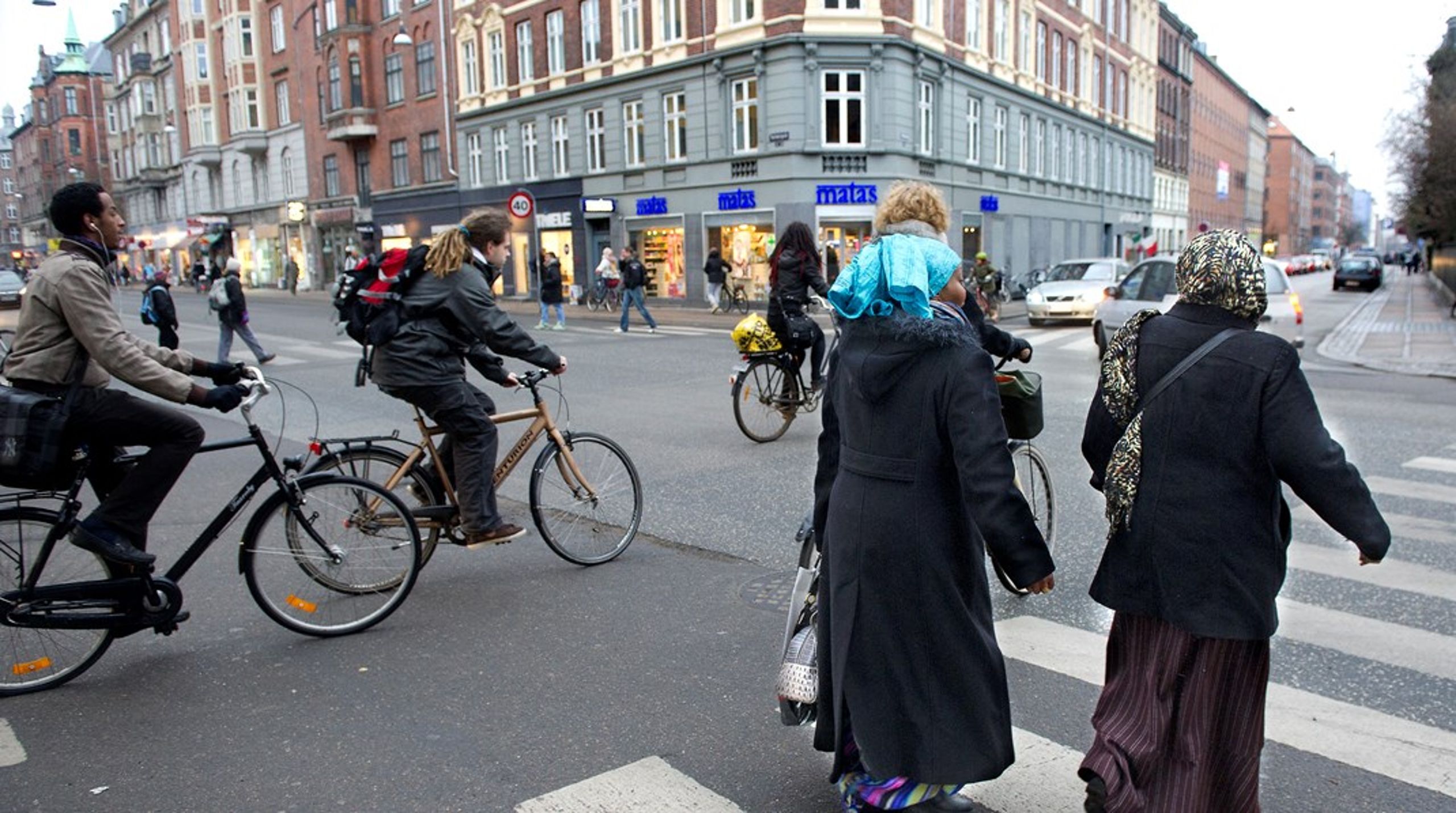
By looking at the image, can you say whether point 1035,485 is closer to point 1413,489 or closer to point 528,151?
point 1413,489

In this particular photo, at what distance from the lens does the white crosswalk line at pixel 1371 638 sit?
409 centimetres

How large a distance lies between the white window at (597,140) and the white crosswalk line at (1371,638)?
103 feet

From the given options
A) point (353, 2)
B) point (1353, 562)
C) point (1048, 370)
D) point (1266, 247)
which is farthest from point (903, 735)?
point (1266, 247)

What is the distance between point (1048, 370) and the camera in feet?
44.8

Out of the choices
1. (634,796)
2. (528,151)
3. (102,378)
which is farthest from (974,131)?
(634,796)

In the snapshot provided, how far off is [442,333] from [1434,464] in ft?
24.1

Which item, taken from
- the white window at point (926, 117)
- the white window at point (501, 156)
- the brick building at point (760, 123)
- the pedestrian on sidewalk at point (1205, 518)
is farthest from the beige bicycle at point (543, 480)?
the white window at point (501, 156)

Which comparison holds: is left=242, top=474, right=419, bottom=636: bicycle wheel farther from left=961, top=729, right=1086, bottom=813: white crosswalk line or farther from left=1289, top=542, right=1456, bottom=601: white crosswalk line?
left=1289, top=542, right=1456, bottom=601: white crosswalk line

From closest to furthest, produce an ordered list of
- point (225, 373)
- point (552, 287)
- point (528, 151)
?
point (225, 373)
point (552, 287)
point (528, 151)

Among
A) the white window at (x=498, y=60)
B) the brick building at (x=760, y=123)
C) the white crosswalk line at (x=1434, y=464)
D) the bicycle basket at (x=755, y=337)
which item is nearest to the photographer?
the white crosswalk line at (x=1434, y=464)

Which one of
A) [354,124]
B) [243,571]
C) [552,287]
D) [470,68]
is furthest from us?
[354,124]

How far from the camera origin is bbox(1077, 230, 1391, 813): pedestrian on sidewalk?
2439mm

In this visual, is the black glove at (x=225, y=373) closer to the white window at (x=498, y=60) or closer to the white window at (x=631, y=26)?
the white window at (x=631, y=26)

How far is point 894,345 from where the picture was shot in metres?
2.53
